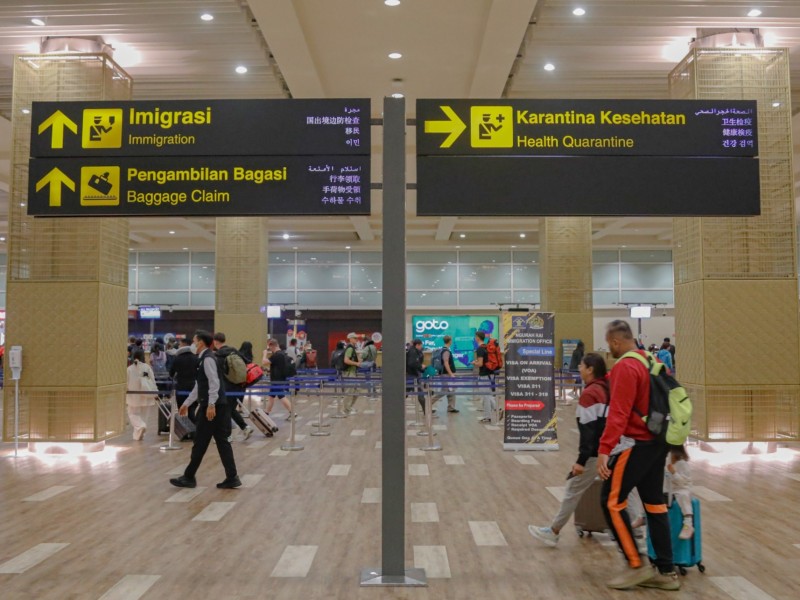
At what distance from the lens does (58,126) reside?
198 inches

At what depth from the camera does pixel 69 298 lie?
9.88 metres

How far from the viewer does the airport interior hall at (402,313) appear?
15.5 ft

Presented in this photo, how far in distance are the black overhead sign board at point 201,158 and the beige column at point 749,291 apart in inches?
272

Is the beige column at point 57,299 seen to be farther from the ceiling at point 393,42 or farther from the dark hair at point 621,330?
the dark hair at point 621,330

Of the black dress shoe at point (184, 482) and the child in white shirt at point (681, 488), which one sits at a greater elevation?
the child in white shirt at point (681, 488)

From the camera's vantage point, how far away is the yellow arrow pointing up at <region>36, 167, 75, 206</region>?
16.3 ft

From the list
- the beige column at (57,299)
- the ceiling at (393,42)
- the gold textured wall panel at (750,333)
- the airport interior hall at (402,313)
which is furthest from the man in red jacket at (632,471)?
the beige column at (57,299)

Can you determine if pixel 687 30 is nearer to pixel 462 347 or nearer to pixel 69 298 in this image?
pixel 69 298

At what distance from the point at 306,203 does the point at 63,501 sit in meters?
4.59

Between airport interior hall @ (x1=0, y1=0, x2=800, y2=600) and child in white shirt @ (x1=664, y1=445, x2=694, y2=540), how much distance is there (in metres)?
0.02

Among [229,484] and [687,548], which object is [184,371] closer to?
[229,484]

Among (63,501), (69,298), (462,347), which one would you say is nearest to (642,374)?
(63,501)

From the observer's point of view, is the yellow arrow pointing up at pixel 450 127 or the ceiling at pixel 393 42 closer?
the yellow arrow pointing up at pixel 450 127

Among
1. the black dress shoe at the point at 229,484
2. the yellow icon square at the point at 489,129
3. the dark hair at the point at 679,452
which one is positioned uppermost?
the yellow icon square at the point at 489,129
